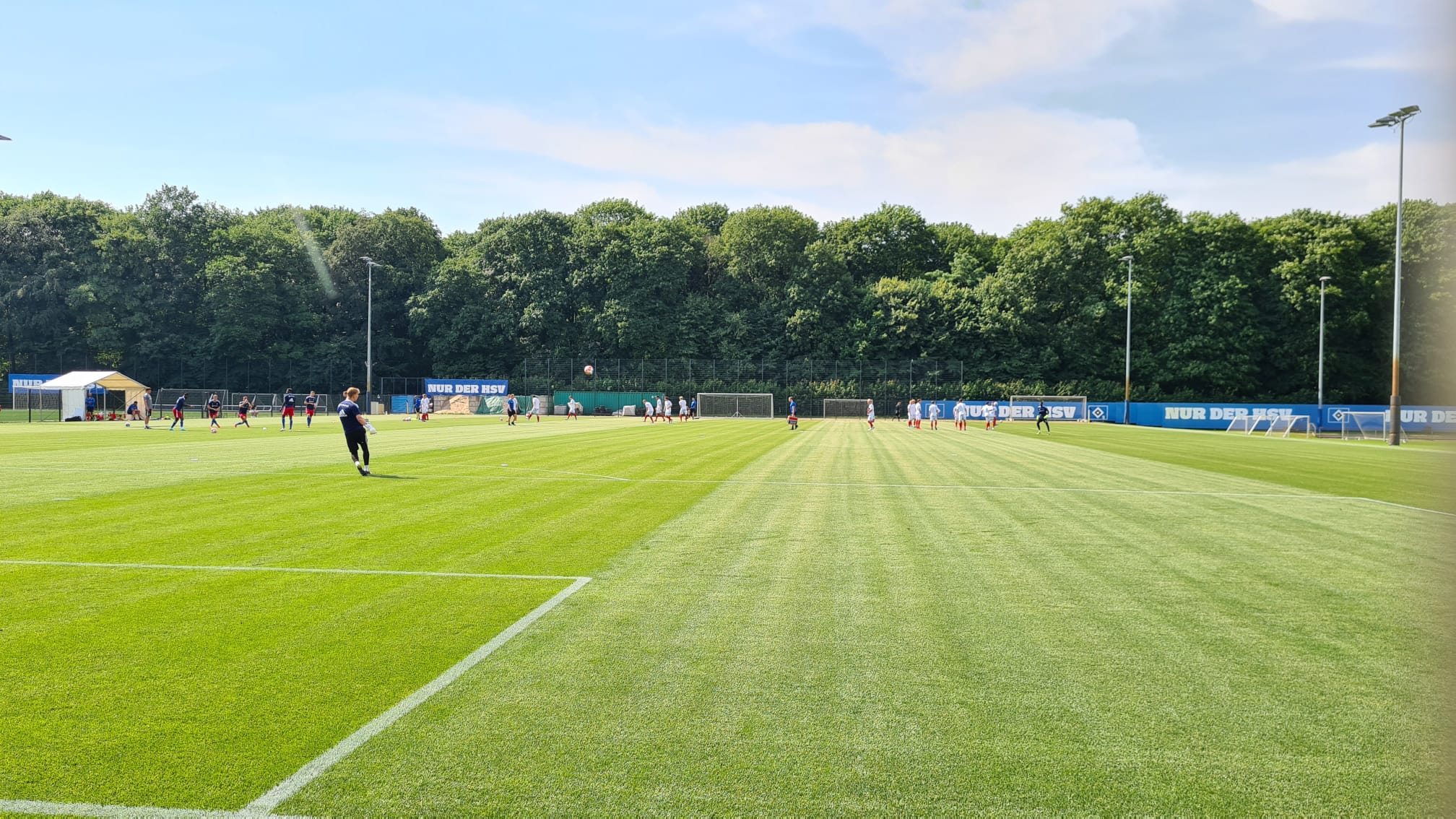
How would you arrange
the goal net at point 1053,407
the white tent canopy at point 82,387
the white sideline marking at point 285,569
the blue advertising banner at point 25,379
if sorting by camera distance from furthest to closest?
1. the goal net at point 1053,407
2. the blue advertising banner at point 25,379
3. the white tent canopy at point 82,387
4. the white sideline marking at point 285,569

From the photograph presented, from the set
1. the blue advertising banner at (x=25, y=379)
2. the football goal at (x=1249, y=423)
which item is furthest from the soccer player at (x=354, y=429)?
the blue advertising banner at (x=25, y=379)

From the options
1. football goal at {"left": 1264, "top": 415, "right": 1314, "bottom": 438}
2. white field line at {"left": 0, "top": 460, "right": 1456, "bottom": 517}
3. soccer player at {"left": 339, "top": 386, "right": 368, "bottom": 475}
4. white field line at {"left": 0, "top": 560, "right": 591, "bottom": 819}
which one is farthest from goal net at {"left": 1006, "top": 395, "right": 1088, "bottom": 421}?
white field line at {"left": 0, "top": 560, "right": 591, "bottom": 819}

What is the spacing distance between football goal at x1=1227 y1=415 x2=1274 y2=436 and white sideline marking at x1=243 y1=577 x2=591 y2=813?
5359 cm

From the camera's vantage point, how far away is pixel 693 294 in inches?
3253

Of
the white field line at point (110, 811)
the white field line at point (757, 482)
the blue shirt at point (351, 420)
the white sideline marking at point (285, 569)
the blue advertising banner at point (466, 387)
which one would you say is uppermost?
the blue advertising banner at point (466, 387)

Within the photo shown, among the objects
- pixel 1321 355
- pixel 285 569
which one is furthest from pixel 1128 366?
pixel 285 569

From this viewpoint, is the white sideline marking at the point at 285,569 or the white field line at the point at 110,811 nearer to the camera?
the white field line at the point at 110,811

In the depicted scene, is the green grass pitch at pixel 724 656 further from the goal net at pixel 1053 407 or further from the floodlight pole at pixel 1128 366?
the goal net at pixel 1053 407

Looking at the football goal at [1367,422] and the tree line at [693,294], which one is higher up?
the tree line at [693,294]

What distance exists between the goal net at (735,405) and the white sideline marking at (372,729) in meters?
64.2

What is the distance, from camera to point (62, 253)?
7881 cm

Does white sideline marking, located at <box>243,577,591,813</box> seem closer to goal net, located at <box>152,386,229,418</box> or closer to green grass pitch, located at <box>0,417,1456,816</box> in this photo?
green grass pitch, located at <box>0,417,1456,816</box>

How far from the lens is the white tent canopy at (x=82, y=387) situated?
159ft

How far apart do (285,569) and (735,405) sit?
6315cm
